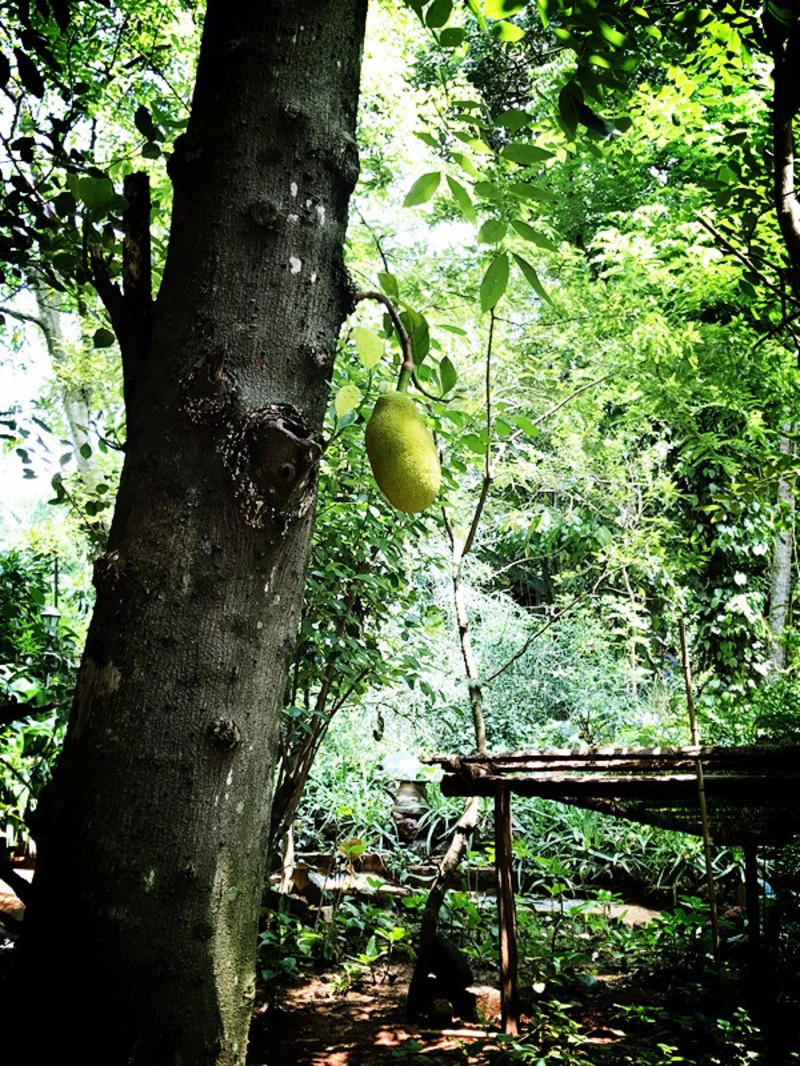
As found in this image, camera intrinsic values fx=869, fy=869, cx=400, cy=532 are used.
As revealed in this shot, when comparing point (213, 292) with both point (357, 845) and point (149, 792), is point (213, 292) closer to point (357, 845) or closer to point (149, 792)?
point (149, 792)

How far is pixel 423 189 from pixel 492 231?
0.41ft

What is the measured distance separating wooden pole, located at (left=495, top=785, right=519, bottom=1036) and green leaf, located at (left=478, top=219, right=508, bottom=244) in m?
2.30

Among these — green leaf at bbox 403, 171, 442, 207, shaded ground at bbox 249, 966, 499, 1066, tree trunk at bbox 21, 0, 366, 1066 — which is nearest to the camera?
tree trunk at bbox 21, 0, 366, 1066

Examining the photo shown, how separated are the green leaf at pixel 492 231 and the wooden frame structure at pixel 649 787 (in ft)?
5.32

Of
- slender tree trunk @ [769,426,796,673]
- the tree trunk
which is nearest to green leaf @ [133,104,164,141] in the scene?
the tree trunk

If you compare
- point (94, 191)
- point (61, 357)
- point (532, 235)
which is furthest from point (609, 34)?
point (61, 357)

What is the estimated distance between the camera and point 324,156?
0.85 metres

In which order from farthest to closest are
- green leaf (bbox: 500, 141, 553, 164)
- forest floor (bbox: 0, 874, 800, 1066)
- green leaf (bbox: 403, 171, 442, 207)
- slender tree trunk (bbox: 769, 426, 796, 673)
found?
slender tree trunk (bbox: 769, 426, 796, 673), forest floor (bbox: 0, 874, 800, 1066), green leaf (bbox: 403, 171, 442, 207), green leaf (bbox: 500, 141, 553, 164)

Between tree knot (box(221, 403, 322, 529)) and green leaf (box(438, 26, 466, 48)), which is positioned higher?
green leaf (box(438, 26, 466, 48))

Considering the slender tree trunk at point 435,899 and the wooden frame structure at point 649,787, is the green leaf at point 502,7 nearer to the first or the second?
the wooden frame structure at point 649,787

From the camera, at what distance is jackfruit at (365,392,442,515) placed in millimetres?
1231

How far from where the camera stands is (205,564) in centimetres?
73

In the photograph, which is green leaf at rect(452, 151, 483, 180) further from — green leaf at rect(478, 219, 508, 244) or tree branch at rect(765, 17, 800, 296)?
tree branch at rect(765, 17, 800, 296)

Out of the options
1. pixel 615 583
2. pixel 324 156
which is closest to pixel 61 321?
pixel 615 583
